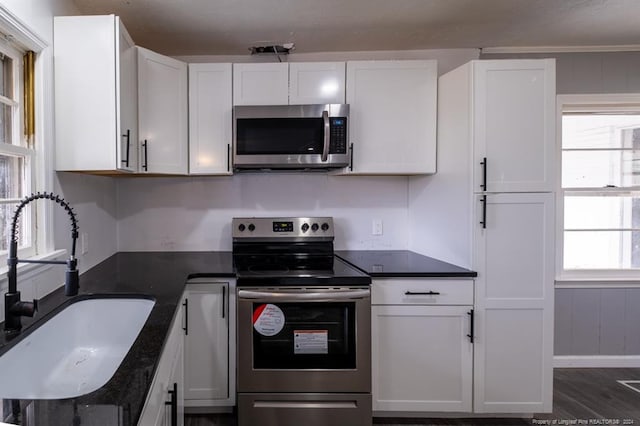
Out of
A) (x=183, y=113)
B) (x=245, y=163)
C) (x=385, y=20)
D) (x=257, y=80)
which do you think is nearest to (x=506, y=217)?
(x=385, y=20)

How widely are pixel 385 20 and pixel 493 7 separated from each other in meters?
0.60

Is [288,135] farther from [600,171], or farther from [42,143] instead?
[600,171]

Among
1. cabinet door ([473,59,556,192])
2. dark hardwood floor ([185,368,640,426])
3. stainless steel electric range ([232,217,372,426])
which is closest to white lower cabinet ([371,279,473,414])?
stainless steel electric range ([232,217,372,426])

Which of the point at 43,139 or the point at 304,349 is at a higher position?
the point at 43,139

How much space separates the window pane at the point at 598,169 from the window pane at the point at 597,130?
0.20 ft

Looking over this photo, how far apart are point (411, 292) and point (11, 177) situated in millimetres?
1955

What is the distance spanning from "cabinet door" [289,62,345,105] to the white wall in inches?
22.5

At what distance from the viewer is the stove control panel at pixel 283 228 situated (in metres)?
2.57

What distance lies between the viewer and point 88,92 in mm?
1774

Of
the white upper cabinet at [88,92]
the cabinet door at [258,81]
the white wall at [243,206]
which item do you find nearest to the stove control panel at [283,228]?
the white wall at [243,206]

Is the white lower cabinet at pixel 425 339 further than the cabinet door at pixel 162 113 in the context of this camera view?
No

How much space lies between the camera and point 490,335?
6.66 ft

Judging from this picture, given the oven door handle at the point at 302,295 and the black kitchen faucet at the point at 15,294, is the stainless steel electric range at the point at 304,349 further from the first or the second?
the black kitchen faucet at the point at 15,294

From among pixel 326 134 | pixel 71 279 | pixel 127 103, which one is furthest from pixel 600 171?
pixel 71 279
